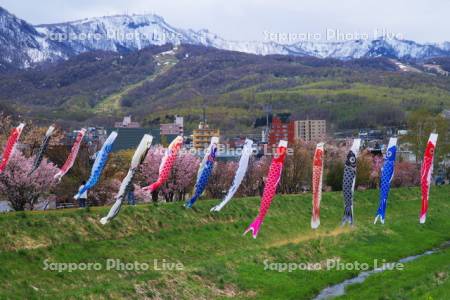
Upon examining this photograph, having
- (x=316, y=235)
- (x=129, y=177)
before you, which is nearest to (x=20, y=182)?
(x=129, y=177)

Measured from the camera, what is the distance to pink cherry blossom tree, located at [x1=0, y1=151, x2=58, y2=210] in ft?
147

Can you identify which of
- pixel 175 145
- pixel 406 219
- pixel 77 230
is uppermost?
pixel 175 145

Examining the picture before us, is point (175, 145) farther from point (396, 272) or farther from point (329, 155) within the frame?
point (329, 155)

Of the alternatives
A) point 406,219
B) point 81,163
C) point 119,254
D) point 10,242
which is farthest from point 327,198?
point 10,242

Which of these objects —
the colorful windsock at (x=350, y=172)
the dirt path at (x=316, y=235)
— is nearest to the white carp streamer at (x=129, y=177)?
the dirt path at (x=316, y=235)

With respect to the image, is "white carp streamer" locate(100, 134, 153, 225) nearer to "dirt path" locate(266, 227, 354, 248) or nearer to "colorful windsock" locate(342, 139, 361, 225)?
"dirt path" locate(266, 227, 354, 248)

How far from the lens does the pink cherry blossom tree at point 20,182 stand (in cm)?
4494

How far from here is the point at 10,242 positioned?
32.1 m

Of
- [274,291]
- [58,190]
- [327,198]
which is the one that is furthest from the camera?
[327,198]

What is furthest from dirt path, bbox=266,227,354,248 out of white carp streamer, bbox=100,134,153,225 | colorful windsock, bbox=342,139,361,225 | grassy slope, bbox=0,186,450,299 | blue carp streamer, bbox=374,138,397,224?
white carp streamer, bbox=100,134,153,225

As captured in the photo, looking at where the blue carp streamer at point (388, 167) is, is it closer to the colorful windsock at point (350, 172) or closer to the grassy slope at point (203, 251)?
the grassy slope at point (203, 251)

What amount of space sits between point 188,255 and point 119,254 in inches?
179

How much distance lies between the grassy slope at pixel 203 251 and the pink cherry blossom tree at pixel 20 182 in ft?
27.0

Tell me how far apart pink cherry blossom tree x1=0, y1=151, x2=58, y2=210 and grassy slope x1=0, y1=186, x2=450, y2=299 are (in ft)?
27.0
